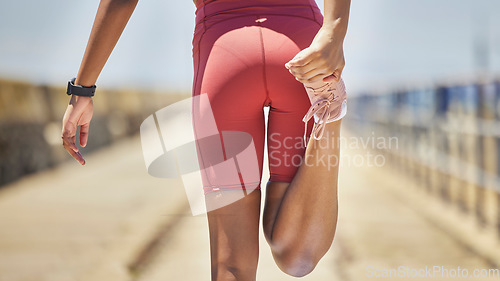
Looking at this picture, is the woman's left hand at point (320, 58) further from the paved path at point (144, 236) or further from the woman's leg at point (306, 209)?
the paved path at point (144, 236)

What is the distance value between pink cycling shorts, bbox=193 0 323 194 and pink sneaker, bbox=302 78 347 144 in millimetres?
84

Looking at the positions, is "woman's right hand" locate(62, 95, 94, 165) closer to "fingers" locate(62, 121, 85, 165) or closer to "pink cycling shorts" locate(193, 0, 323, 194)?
"fingers" locate(62, 121, 85, 165)

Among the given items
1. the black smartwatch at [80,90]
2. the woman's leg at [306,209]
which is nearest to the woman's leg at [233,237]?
the woman's leg at [306,209]

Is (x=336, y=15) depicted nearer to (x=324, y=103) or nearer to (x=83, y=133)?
(x=324, y=103)

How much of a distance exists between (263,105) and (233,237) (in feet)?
1.33

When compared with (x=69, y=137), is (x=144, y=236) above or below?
below

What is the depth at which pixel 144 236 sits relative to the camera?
19.9 feet

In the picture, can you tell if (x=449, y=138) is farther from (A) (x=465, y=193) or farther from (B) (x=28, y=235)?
(B) (x=28, y=235)

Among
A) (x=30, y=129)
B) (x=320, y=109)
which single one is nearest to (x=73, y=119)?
(x=320, y=109)

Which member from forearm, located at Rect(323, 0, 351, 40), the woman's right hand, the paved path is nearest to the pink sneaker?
forearm, located at Rect(323, 0, 351, 40)

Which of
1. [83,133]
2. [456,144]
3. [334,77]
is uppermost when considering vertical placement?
[334,77]

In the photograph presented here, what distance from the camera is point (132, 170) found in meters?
12.0

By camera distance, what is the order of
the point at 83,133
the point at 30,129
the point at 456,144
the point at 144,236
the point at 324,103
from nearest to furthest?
the point at 324,103
the point at 83,133
the point at 144,236
the point at 456,144
the point at 30,129

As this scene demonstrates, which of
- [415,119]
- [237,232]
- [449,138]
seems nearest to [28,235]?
[237,232]
